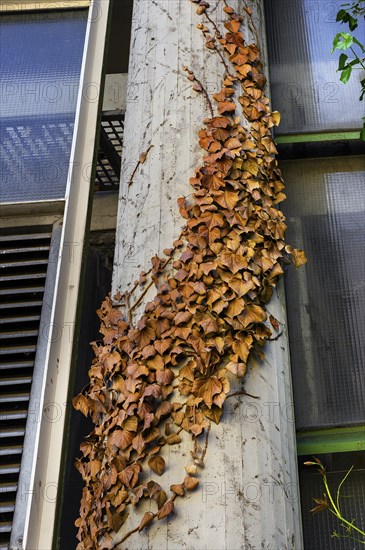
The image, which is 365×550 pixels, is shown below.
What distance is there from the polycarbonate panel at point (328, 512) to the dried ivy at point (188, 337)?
819mm

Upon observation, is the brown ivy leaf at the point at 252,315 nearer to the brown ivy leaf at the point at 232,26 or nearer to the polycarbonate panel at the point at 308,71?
the polycarbonate panel at the point at 308,71

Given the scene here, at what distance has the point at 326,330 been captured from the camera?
3.16 metres

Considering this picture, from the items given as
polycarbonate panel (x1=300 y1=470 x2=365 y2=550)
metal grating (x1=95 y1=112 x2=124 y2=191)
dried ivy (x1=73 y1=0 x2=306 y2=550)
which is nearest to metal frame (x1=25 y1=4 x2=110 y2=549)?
dried ivy (x1=73 y1=0 x2=306 y2=550)

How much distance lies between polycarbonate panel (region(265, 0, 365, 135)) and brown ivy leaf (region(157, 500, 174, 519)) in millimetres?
2149

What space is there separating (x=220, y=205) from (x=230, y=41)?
1.02 m

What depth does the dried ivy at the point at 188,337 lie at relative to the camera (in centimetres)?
229

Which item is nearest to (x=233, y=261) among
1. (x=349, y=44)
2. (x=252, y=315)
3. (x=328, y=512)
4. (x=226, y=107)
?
(x=252, y=315)

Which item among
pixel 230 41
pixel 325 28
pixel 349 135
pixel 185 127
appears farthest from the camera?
pixel 325 28

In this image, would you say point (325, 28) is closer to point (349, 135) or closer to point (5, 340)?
point (349, 135)

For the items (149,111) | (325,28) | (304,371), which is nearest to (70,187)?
(149,111)

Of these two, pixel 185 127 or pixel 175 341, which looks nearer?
pixel 175 341

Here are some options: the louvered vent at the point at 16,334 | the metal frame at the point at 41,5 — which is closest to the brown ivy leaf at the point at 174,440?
the louvered vent at the point at 16,334

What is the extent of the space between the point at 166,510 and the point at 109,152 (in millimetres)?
3127

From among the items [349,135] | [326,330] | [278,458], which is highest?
[349,135]
